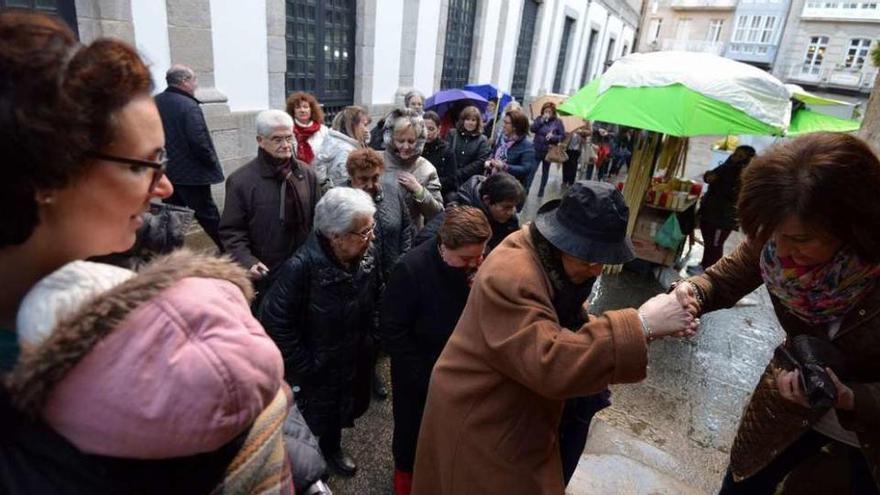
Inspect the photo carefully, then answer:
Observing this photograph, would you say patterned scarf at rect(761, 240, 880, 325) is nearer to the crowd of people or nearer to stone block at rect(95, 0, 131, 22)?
the crowd of people

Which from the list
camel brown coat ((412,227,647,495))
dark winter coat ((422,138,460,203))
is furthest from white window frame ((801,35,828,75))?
camel brown coat ((412,227,647,495))

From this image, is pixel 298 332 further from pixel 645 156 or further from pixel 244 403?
pixel 645 156

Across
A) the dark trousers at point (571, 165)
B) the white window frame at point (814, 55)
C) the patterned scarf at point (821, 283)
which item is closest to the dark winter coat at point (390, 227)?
the patterned scarf at point (821, 283)

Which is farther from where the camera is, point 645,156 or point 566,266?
point 645,156

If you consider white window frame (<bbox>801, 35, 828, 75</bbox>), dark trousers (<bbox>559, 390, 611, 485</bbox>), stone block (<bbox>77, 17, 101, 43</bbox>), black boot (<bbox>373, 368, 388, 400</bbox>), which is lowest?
black boot (<bbox>373, 368, 388, 400</bbox>)

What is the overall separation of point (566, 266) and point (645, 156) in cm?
469

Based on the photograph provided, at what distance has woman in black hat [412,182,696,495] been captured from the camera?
1.35 metres

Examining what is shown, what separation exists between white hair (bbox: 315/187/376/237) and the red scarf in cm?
244

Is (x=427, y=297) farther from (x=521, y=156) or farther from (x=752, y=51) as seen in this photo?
(x=752, y=51)

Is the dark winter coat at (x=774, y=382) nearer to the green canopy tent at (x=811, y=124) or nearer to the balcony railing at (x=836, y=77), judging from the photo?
the green canopy tent at (x=811, y=124)

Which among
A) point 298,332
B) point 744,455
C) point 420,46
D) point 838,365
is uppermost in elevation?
point 420,46

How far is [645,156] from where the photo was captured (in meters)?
5.61

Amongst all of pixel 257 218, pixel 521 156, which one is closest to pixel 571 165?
pixel 521 156

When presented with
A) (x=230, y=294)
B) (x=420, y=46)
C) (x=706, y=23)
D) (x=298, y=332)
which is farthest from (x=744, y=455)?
(x=706, y=23)
